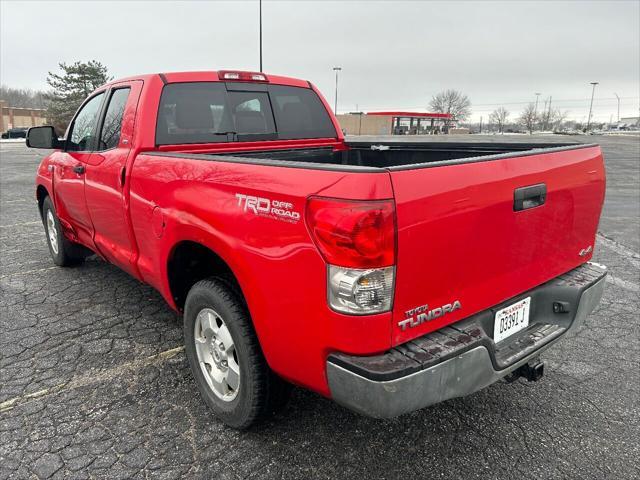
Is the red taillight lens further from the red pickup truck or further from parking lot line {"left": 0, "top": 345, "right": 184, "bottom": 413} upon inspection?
parking lot line {"left": 0, "top": 345, "right": 184, "bottom": 413}

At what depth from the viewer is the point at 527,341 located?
2.41 m

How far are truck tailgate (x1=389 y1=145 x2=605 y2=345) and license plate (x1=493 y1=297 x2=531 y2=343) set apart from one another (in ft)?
0.22

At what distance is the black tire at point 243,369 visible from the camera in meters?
2.32

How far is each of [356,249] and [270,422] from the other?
4.56 ft

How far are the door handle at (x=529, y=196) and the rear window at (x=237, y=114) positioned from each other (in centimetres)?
230

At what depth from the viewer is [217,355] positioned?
2650 millimetres

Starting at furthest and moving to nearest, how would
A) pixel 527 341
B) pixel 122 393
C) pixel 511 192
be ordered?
pixel 122 393, pixel 527 341, pixel 511 192

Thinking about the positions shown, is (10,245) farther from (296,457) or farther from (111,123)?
(296,457)

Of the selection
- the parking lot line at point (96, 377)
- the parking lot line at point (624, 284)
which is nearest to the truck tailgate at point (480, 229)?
the parking lot line at point (96, 377)

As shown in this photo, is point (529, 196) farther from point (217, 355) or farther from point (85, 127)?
point (85, 127)

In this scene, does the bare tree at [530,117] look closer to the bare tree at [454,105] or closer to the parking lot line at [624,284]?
the bare tree at [454,105]

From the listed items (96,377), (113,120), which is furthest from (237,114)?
(96,377)

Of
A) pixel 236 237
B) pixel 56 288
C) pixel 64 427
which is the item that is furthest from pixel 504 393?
pixel 56 288

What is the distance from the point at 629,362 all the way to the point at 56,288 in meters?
4.92
